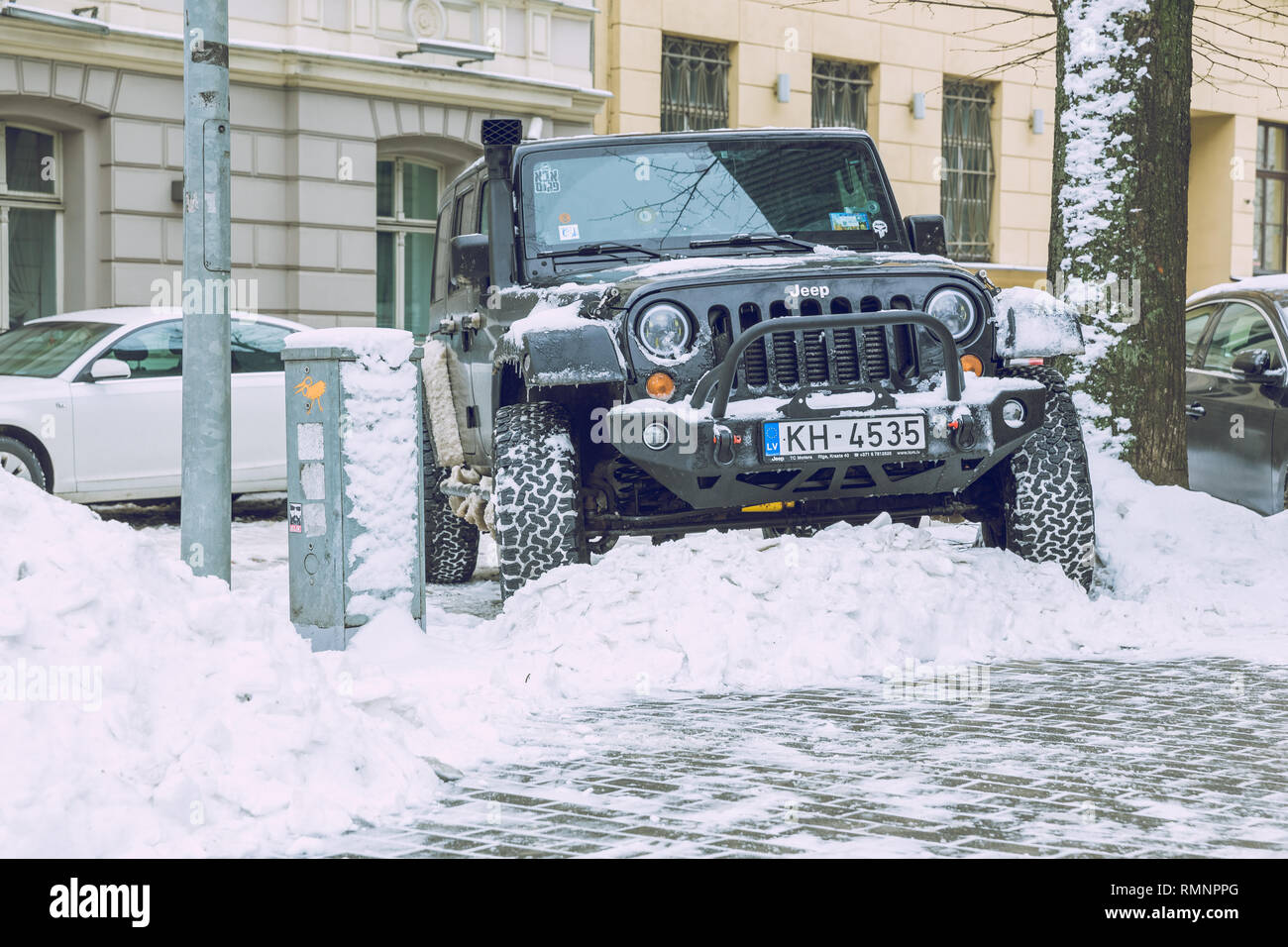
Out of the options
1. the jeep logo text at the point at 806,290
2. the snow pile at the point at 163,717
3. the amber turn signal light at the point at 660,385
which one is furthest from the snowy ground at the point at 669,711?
the jeep logo text at the point at 806,290

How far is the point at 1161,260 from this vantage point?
354 inches

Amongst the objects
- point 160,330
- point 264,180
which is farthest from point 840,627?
point 264,180

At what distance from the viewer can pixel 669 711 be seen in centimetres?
557

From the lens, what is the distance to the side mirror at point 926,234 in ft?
26.7

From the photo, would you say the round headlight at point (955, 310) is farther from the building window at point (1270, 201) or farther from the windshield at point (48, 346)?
the building window at point (1270, 201)

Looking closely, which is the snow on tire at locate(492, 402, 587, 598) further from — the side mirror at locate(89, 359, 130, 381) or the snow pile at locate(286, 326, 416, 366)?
the side mirror at locate(89, 359, 130, 381)

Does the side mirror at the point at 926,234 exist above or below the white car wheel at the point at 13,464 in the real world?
above

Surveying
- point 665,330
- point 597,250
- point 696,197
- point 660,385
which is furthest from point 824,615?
point 696,197

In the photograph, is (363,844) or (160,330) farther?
(160,330)

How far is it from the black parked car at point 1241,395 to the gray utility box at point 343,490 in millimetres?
5209

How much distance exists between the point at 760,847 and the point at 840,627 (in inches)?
101

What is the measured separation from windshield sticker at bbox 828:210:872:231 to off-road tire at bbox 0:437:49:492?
6.32 metres

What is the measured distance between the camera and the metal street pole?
21.8 feet
